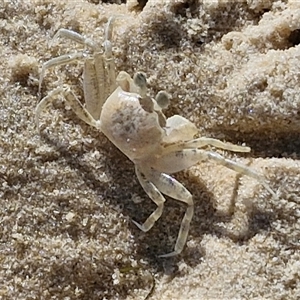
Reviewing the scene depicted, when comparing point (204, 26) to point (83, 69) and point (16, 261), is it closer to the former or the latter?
point (83, 69)

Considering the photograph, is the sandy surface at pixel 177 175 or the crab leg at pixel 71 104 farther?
the crab leg at pixel 71 104

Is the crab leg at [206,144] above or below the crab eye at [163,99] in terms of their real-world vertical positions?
below

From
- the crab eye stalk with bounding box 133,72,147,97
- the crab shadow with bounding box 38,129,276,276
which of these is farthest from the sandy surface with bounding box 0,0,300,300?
the crab eye stalk with bounding box 133,72,147,97

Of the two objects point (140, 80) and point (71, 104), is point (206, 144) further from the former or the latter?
point (71, 104)

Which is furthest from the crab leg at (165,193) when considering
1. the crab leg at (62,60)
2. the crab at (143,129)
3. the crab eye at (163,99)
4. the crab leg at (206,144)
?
the crab leg at (62,60)

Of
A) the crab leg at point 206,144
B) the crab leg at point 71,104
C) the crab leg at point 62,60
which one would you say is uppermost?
the crab leg at point 62,60

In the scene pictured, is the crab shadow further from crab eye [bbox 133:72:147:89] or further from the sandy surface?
crab eye [bbox 133:72:147:89]

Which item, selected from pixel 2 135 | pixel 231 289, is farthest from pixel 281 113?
pixel 2 135

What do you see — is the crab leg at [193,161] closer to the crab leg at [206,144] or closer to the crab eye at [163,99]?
the crab leg at [206,144]
